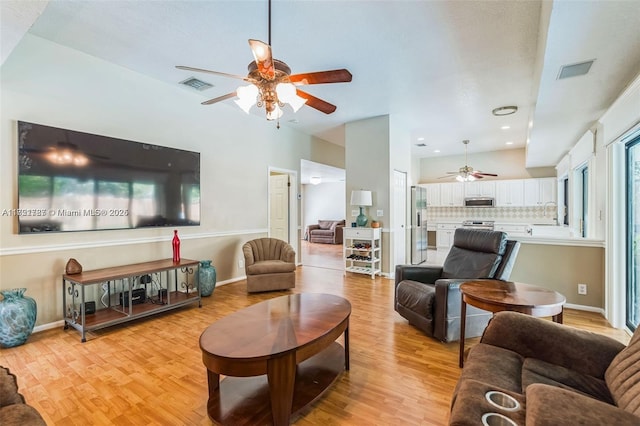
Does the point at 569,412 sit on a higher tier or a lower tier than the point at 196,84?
lower

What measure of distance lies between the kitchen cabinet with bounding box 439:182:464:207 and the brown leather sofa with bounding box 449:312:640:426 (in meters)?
7.47

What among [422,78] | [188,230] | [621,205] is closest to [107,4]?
[188,230]

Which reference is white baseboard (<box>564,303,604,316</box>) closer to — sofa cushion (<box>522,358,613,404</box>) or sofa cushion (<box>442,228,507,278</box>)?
sofa cushion (<box>442,228,507,278</box>)

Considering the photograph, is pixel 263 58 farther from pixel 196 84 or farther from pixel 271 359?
pixel 196 84

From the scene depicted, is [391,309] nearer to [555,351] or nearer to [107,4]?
[555,351]

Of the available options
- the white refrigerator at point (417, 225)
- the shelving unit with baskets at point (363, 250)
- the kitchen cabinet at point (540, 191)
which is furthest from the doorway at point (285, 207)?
the kitchen cabinet at point (540, 191)

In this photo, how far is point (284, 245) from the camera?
4949 mm

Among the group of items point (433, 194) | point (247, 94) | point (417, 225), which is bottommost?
point (417, 225)

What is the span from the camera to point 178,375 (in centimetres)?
228

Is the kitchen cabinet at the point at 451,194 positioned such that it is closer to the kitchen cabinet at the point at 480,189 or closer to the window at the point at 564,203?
the kitchen cabinet at the point at 480,189

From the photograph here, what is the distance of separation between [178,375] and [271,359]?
3.79 ft

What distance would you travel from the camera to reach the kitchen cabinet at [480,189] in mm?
8156

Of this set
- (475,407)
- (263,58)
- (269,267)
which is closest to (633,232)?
(475,407)

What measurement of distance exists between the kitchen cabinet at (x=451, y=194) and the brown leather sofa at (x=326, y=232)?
3558mm
